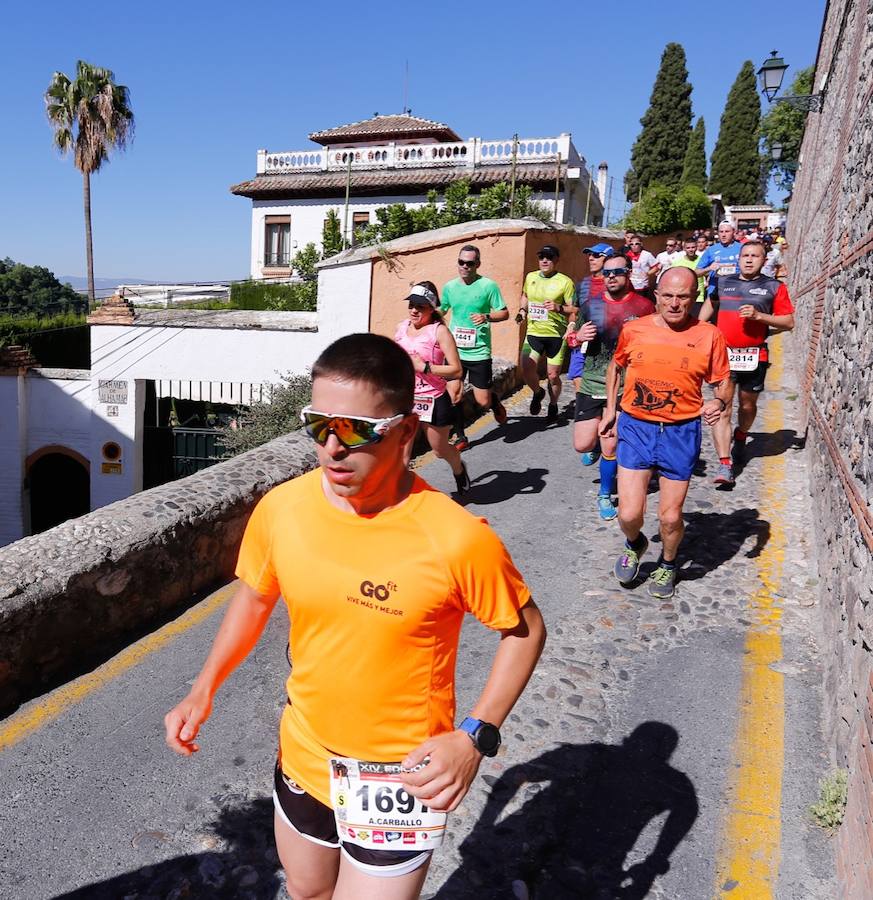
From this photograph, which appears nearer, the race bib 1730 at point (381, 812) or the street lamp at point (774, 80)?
the race bib 1730 at point (381, 812)

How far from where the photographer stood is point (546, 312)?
9008 millimetres

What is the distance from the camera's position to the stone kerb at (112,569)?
3.71 meters

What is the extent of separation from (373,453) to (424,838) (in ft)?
2.99

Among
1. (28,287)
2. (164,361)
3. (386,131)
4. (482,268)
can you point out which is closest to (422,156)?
(386,131)

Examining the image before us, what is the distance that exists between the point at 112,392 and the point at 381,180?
1633cm

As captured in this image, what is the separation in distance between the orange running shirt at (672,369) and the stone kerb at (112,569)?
2518 mm

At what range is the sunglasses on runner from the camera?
6.11ft

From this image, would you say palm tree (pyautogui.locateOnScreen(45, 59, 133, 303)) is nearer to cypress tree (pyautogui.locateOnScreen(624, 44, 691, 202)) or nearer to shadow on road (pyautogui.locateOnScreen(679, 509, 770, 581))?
cypress tree (pyautogui.locateOnScreen(624, 44, 691, 202))

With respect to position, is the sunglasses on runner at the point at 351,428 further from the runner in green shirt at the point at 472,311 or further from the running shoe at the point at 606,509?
the runner in green shirt at the point at 472,311

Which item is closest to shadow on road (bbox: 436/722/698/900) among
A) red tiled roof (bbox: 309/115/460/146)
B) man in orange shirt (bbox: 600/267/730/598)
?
man in orange shirt (bbox: 600/267/730/598)

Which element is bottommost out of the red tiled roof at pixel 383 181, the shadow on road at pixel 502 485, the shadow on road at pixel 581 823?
the shadow on road at pixel 581 823

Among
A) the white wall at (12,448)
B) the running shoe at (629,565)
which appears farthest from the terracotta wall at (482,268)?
the white wall at (12,448)

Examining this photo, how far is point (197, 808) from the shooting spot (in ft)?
10.2

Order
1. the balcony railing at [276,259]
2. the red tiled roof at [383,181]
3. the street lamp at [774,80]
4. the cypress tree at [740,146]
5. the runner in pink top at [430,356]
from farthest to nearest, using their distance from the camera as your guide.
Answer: the cypress tree at [740,146], the balcony railing at [276,259], the red tiled roof at [383,181], the street lamp at [774,80], the runner in pink top at [430,356]
